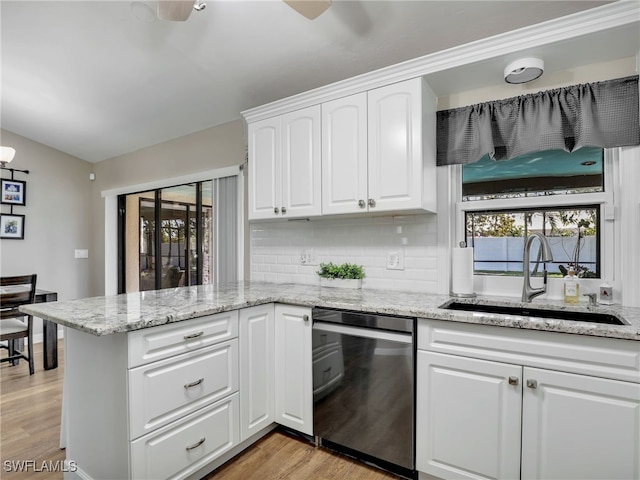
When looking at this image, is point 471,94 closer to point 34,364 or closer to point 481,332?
point 481,332

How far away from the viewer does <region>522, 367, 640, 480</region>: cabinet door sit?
131 cm

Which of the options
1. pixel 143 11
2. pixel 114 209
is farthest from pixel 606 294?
pixel 114 209

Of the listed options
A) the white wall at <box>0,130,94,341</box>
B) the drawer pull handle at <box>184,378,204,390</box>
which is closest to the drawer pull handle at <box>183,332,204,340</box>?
the drawer pull handle at <box>184,378,204,390</box>

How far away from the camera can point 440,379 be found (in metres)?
1.65

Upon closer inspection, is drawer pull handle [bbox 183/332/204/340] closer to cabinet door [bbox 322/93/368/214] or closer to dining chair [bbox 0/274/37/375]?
cabinet door [bbox 322/93/368/214]

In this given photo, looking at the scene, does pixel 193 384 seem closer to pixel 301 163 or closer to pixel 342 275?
pixel 342 275

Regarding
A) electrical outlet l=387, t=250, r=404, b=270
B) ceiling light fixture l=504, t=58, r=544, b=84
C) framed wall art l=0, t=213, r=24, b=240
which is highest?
ceiling light fixture l=504, t=58, r=544, b=84

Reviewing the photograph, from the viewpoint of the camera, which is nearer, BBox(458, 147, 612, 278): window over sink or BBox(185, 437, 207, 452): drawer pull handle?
BBox(185, 437, 207, 452): drawer pull handle

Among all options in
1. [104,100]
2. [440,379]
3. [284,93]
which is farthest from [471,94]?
[104,100]

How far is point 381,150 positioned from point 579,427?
164cm

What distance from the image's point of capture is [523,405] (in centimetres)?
147

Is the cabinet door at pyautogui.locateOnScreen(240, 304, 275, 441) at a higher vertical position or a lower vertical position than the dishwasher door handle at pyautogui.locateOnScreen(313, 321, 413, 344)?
lower

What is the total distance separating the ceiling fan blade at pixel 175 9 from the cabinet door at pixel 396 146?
1.10 metres

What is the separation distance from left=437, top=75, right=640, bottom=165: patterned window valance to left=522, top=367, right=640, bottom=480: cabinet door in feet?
4.04
